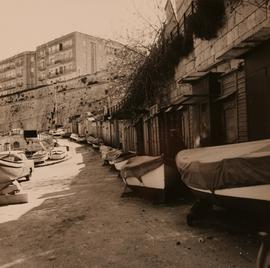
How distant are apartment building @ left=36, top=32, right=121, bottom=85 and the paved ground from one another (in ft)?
209

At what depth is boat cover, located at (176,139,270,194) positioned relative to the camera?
4926mm

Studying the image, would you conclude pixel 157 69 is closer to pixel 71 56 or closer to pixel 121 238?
pixel 121 238

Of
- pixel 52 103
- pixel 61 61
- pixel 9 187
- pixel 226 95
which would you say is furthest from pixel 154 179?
pixel 61 61

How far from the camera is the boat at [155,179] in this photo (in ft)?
30.5

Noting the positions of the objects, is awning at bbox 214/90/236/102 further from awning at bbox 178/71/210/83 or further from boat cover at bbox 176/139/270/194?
boat cover at bbox 176/139/270/194

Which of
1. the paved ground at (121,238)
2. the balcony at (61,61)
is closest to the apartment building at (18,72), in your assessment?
the balcony at (61,61)

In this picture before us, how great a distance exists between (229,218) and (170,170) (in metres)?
2.47

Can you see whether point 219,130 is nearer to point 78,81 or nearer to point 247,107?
point 247,107

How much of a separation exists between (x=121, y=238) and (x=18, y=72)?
9129 centimetres

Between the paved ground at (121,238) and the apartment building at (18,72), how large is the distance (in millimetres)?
83930

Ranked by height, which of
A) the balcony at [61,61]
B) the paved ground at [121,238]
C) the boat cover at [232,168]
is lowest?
the paved ground at [121,238]

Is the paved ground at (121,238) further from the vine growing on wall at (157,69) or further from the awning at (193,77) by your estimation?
the vine growing on wall at (157,69)

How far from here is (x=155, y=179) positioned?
941 centimetres

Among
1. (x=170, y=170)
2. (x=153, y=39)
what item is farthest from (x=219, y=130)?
(x=153, y=39)
